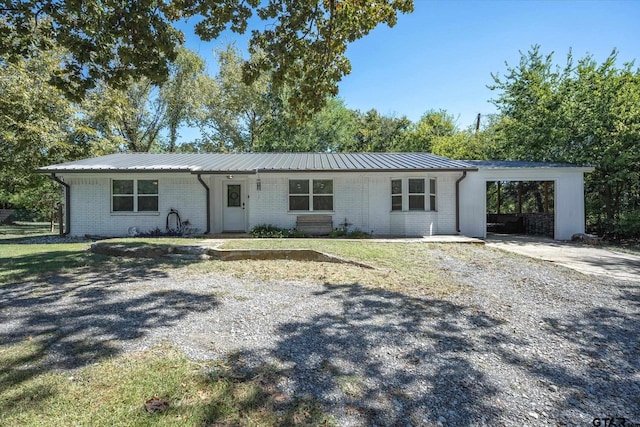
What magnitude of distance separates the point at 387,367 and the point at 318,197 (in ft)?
33.3

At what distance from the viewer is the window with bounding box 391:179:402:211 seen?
12.9 meters

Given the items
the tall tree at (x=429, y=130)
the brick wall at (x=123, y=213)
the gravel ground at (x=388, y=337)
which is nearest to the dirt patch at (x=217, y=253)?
the gravel ground at (x=388, y=337)

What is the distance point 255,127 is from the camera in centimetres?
2938

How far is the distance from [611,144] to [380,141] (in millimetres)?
21581

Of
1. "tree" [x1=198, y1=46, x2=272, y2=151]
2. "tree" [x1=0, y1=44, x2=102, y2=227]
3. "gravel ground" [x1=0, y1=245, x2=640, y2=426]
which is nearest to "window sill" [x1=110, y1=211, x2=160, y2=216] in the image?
"tree" [x1=0, y1=44, x2=102, y2=227]

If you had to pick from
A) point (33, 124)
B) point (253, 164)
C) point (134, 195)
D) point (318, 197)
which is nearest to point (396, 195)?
point (318, 197)

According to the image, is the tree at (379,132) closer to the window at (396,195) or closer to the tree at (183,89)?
the tree at (183,89)

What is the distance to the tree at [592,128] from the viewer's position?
13.7 m

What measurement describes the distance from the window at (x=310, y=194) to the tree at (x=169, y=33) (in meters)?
4.34

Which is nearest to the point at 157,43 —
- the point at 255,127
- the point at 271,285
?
the point at 271,285

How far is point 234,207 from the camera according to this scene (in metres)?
13.8

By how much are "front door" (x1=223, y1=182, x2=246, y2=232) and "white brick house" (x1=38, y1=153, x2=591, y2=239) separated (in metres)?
0.56

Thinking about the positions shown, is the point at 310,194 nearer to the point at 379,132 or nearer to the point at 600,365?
the point at 600,365

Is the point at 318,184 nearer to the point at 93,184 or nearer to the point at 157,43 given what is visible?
the point at 157,43
